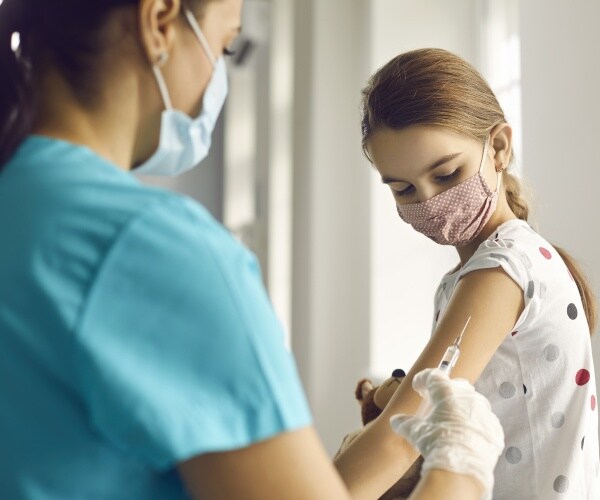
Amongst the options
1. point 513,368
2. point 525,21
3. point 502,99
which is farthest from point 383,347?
point 513,368

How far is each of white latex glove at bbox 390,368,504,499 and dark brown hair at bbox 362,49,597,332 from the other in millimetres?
503

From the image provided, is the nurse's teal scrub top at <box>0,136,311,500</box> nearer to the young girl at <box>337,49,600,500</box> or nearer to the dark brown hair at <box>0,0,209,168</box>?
the dark brown hair at <box>0,0,209,168</box>

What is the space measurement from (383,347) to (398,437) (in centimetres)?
210

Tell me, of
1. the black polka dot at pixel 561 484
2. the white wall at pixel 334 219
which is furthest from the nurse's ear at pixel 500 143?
the white wall at pixel 334 219

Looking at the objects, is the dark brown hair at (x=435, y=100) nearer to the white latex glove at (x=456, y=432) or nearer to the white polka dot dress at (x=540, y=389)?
the white polka dot dress at (x=540, y=389)

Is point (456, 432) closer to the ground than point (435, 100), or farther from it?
closer to the ground

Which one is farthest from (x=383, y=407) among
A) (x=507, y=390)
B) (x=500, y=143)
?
(x=500, y=143)

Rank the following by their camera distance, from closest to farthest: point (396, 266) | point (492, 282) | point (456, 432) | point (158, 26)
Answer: point (158, 26), point (456, 432), point (492, 282), point (396, 266)

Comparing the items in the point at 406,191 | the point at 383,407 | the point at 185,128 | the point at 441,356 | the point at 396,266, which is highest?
the point at 185,128

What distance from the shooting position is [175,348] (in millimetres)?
665

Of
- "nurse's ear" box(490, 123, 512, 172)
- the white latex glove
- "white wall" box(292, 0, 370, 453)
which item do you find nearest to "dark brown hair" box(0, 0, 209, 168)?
the white latex glove

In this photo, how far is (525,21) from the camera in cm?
206

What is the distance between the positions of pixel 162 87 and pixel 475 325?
0.61m

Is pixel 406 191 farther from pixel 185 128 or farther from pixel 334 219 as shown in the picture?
pixel 334 219
